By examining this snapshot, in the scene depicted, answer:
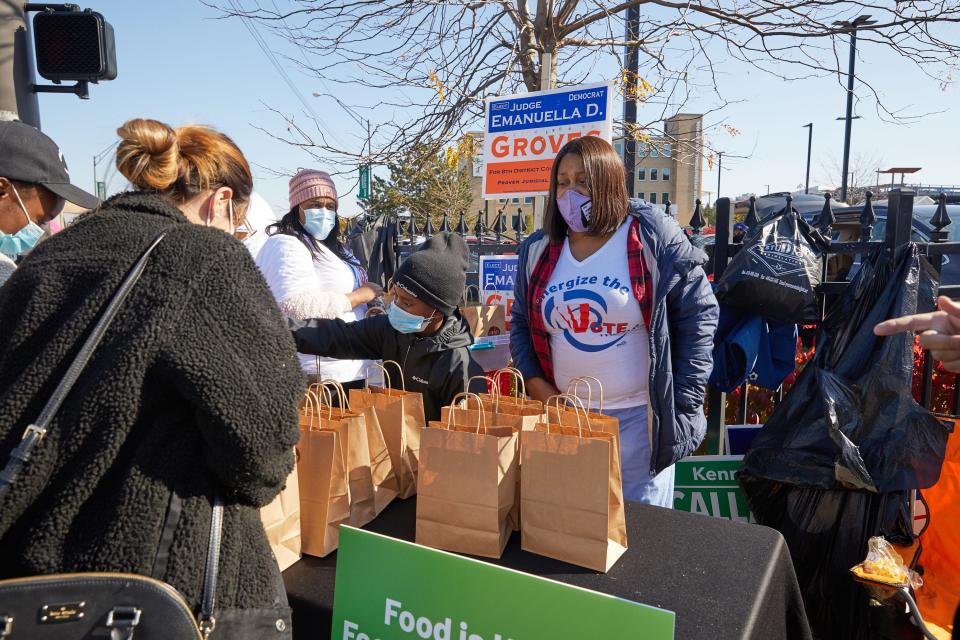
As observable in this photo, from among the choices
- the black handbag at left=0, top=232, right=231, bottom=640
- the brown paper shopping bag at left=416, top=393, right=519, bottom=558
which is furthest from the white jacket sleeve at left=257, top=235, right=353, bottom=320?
the black handbag at left=0, top=232, right=231, bottom=640

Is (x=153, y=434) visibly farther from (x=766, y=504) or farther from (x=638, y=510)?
(x=766, y=504)

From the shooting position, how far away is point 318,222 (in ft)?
10.1

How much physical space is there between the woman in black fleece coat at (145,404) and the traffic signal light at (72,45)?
3.37 meters

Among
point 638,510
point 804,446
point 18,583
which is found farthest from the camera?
point 804,446

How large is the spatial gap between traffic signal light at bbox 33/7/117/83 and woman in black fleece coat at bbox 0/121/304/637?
3370 mm

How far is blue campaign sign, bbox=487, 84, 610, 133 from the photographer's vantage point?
3.58m

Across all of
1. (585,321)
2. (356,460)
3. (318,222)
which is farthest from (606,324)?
(318,222)

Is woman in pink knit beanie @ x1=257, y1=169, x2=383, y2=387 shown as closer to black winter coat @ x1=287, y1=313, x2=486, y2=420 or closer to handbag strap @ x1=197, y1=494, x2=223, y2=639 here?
black winter coat @ x1=287, y1=313, x2=486, y2=420

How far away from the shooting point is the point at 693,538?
161 centimetres

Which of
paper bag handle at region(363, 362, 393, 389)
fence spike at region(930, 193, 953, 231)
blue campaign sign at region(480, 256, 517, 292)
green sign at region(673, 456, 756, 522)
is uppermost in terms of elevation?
fence spike at region(930, 193, 953, 231)

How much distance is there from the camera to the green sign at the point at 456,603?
1.15 metres

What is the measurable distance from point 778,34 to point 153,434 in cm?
538

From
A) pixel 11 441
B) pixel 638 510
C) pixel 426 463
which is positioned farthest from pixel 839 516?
pixel 11 441

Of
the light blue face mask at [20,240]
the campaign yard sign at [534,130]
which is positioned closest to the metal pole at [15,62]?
the light blue face mask at [20,240]
